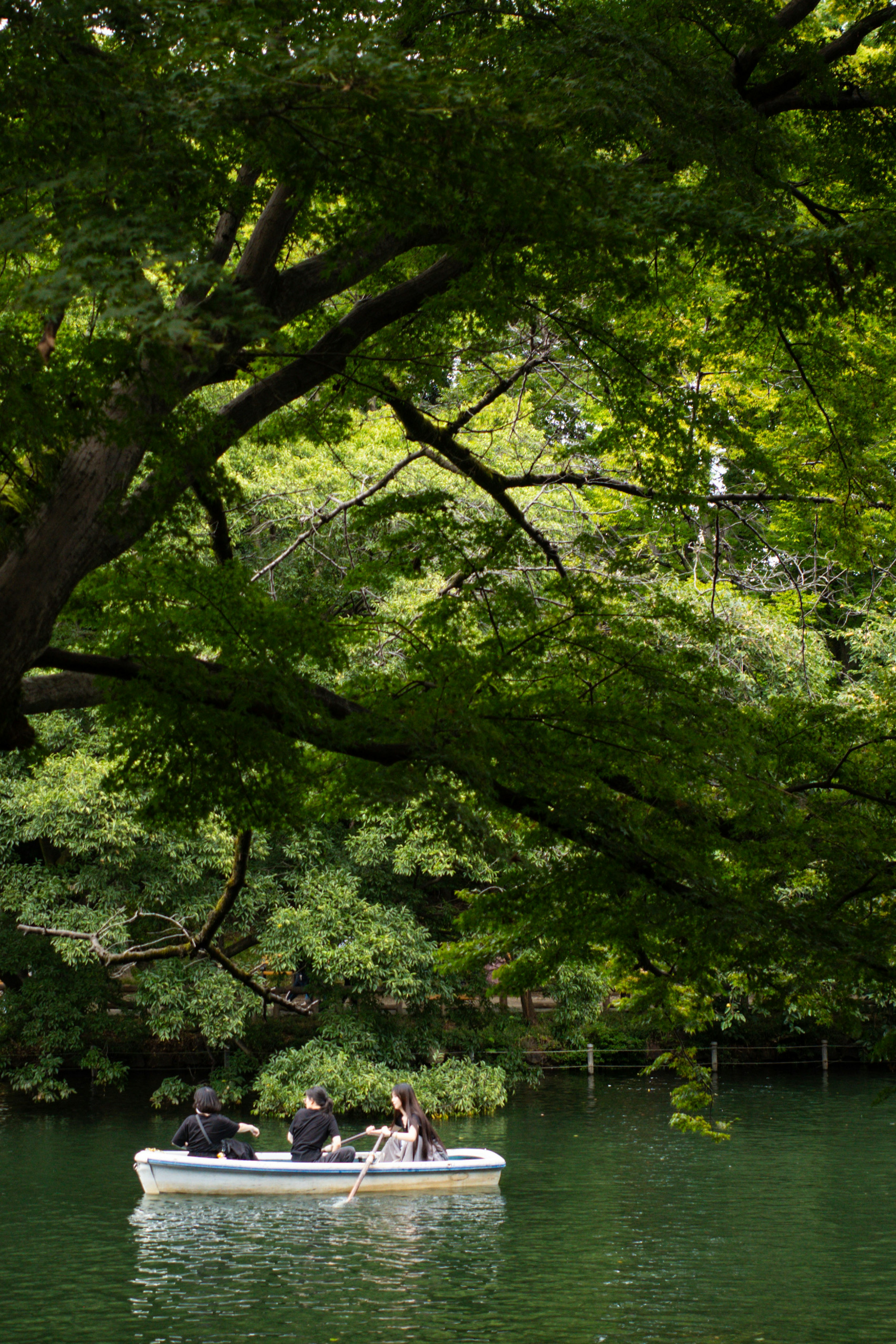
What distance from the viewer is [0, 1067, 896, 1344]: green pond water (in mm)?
7926

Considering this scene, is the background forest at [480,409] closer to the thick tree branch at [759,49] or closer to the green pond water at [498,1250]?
the thick tree branch at [759,49]

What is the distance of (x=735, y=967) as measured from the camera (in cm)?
515

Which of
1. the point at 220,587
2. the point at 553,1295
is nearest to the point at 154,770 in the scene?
the point at 220,587

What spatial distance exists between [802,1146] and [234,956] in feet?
28.6

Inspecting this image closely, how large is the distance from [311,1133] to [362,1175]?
708 mm

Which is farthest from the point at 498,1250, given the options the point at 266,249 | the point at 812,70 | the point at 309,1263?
the point at 812,70

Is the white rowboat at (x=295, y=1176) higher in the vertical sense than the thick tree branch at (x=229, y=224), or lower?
lower

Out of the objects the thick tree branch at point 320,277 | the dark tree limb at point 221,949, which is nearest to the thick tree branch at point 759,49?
the thick tree branch at point 320,277

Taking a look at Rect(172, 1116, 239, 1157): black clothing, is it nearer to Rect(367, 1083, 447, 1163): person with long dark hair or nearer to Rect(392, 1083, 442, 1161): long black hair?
Rect(367, 1083, 447, 1163): person with long dark hair

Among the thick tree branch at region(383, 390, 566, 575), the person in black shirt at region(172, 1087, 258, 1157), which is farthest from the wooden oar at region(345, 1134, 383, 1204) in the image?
the thick tree branch at region(383, 390, 566, 575)

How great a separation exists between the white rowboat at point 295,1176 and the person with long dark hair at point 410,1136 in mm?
160

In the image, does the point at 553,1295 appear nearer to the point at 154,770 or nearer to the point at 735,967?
the point at 735,967

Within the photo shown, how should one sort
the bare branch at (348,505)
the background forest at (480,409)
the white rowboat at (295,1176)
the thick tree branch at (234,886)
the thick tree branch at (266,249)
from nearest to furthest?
the background forest at (480,409) → the thick tree branch at (266,249) → the thick tree branch at (234,886) → the bare branch at (348,505) → the white rowboat at (295,1176)

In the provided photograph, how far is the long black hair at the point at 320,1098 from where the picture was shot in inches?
502
